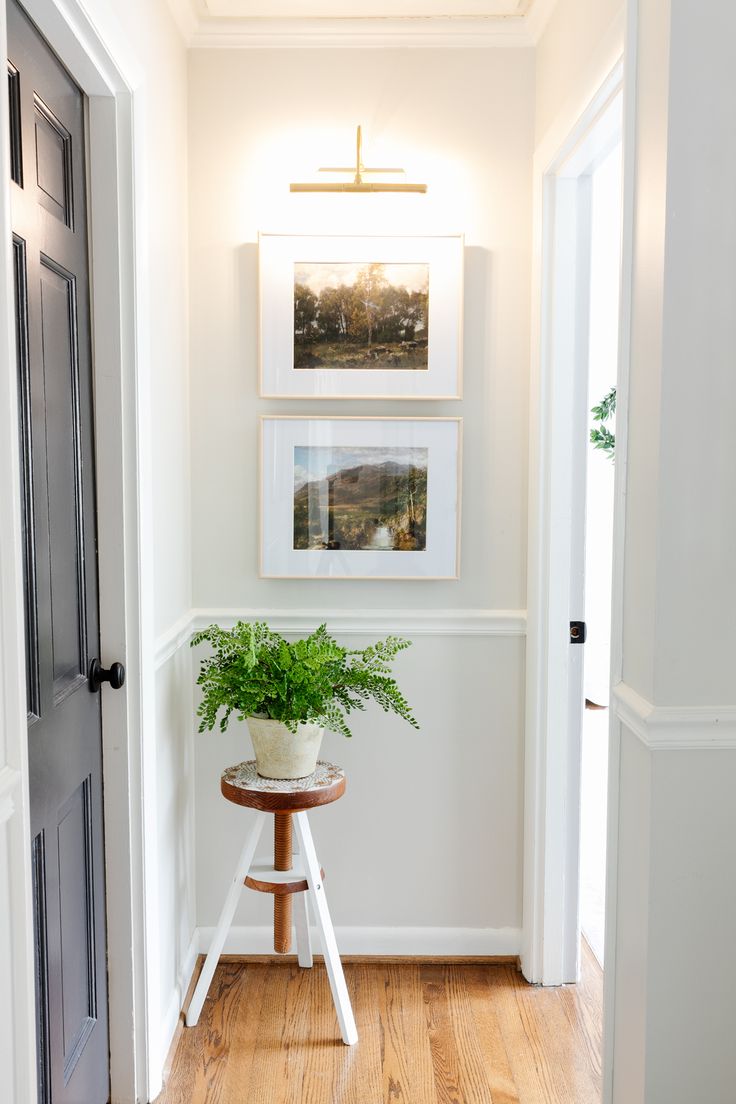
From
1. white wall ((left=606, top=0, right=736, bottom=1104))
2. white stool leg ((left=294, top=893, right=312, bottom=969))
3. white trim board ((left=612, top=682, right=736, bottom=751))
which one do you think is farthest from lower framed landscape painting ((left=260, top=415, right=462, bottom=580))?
white trim board ((left=612, top=682, right=736, bottom=751))

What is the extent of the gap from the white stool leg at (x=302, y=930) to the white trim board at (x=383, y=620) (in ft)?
2.38

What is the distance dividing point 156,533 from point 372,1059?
136 cm

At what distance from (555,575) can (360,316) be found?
0.88m

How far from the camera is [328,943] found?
7.44ft

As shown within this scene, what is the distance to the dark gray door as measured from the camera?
149cm

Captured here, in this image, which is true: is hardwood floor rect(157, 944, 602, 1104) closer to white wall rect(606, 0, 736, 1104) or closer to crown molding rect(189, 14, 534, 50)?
white wall rect(606, 0, 736, 1104)

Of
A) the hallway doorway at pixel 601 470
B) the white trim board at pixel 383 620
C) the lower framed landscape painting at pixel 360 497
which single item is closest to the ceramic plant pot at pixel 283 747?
the white trim board at pixel 383 620

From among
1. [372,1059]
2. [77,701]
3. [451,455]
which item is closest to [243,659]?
[77,701]

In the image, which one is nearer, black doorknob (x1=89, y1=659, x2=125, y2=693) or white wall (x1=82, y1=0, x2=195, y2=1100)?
black doorknob (x1=89, y1=659, x2=125, y2=693)

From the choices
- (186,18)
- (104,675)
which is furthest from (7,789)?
(186,18)

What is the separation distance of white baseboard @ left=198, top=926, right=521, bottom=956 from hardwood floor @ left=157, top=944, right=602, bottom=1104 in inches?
1.6

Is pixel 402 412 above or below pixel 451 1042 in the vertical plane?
above

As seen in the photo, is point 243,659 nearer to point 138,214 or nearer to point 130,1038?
point 130,1038

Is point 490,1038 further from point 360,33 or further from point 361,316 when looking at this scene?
point 360,33
